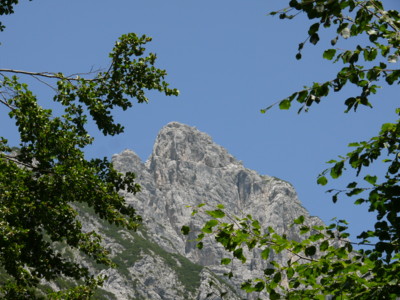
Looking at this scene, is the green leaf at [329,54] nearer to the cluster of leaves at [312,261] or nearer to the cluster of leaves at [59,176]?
the cluster of leaves at [312,261]

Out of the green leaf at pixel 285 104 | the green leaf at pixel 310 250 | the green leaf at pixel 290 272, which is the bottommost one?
the green leaf at pixel 290 272

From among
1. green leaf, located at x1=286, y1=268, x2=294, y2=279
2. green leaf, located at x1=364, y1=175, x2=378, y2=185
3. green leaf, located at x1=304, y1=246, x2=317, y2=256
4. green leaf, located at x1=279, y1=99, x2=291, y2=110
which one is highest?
green leaf, located at x1=364, y1=175, x2=378, y2=185

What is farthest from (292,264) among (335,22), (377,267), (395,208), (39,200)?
(39,200)

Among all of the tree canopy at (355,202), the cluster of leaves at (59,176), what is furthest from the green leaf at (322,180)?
the cluster of leaves at (59,176)

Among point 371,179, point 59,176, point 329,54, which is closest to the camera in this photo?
point 329,54

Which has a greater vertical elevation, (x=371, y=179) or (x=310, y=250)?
(x=371, y=179)

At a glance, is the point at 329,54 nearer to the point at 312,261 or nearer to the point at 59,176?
the point at 312,261

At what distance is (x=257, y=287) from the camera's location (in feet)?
20.0

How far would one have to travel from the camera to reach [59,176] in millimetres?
12461

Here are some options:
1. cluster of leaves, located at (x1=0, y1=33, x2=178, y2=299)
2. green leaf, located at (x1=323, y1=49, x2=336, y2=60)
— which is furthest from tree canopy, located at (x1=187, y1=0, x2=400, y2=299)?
cluster of leaves, located at (x1=0, y1=33, x2=178, y2=299)

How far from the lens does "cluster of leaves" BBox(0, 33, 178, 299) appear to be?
1234 cm

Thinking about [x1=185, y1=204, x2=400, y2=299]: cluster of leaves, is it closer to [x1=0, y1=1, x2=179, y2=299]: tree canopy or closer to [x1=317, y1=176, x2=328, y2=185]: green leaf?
[x1=317, y1=176, x2=328, y2=185]: green leaf

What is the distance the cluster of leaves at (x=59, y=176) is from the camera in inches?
486

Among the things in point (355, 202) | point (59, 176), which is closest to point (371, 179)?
point (355, 202)
